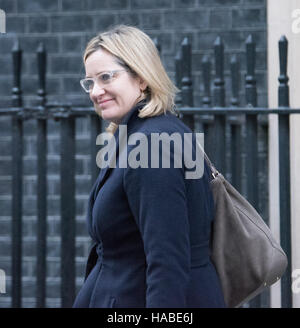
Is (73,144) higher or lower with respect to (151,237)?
higher

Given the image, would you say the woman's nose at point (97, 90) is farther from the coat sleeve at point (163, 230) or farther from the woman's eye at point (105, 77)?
the coat sleeve at point (163, 230)

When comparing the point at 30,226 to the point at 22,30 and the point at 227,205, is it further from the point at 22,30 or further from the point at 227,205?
the point at 227,205

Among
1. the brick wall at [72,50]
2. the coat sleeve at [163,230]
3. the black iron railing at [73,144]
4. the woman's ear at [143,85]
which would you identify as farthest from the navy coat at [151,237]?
the brick wall at [72,50]

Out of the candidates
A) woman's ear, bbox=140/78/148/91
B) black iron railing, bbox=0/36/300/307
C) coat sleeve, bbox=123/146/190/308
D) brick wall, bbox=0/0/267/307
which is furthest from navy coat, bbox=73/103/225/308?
brick wall, bbox=0/0/267/307

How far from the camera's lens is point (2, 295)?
545 centimetres

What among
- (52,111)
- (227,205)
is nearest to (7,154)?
(52,111)

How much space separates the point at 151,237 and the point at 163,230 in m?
0.04

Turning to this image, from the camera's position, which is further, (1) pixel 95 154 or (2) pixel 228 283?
(1) pixel 95 154

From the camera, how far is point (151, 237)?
92.0 inches

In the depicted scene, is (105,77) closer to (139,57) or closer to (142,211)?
(139,57)

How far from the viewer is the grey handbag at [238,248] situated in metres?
2.61

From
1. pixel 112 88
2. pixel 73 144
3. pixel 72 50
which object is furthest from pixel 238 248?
pixel 72 50

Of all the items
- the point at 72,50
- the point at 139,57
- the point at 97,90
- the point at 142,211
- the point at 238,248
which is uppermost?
the point at 72,50

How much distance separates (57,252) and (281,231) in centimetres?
200
